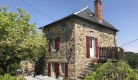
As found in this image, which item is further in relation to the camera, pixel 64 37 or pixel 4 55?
pixel 64 37

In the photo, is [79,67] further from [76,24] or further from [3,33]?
[3,33]

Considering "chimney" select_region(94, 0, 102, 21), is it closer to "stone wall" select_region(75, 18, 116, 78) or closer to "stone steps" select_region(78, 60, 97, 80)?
"stone wall" select_region(75, 18, 116, 78)

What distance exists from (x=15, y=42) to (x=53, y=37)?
11.7 ft

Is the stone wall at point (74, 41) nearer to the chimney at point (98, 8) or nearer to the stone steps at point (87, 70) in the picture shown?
the stone steps at point (87, 70)

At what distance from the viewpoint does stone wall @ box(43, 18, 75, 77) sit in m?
8.36

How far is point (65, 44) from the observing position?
9.09 metres

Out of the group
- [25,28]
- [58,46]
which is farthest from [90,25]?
[25,28]

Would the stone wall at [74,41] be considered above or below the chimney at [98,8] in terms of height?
below

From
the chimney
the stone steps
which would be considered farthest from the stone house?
the stone steps

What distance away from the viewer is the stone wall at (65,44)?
836 cm

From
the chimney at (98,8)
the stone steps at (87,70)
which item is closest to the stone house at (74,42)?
the chimney at (98,8)

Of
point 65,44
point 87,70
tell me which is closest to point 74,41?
point 65,44

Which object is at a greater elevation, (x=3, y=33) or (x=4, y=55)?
(x=3, y=33)

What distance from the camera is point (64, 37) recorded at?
9.28 metres
